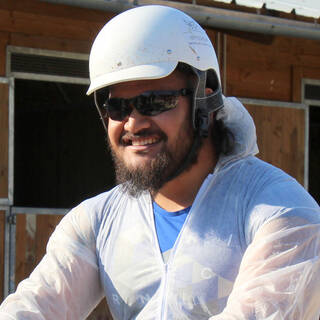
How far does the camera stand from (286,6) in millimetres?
7074

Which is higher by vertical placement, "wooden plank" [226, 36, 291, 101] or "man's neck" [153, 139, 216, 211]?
"wooden plank" [226, 36, 291, 101]

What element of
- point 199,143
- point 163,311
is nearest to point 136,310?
point 163,311

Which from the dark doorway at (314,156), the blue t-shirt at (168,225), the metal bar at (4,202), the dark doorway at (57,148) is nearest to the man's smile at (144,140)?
the blue t-shirt at (168,225)

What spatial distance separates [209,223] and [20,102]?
8.85 metres

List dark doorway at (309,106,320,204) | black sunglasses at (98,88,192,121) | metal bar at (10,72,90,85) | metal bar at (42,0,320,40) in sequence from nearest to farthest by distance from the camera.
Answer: black sunglasses at (98,88,192,121) < metal bar at (42,0,320,40) < metal bar at (10,72,90,85) < dark doorway at (309,106,320,204)

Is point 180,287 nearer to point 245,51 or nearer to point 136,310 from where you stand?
point 136,310

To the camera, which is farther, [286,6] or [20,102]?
[20,102]

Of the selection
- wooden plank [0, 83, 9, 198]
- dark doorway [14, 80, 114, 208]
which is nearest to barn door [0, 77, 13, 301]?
wooden plank [0, 83, 9, 198]

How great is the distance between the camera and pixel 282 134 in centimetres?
762

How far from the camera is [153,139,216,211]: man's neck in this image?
106 inches

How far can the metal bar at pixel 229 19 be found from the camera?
5969 millimetres

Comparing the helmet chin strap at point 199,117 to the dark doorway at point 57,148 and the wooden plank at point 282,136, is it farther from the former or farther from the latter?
the dark doorway at point 57,148

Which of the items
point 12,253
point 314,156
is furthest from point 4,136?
point 314,156

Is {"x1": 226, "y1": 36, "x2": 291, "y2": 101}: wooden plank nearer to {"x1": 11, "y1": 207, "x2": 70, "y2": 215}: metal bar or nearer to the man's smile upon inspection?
{"x1": 11, "y1": 207, "x2": 70, "y2": 215}: metal bar
